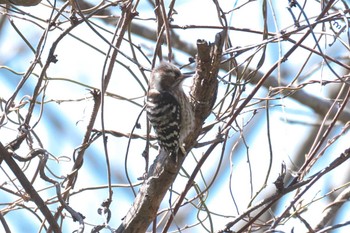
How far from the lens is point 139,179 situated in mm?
3832

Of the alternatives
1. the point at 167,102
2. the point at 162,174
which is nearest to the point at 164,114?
the point at 167,102

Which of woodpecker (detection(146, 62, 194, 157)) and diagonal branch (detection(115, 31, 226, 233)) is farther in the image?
woodpecker (detection(146, 62, 194, 157))

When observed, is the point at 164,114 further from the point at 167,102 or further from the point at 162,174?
the point at 162,174

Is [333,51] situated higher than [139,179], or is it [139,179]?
[333,51]

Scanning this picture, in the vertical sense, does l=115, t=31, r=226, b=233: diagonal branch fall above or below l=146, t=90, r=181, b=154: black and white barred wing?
below

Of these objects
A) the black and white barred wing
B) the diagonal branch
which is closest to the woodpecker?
the black and white barred wing

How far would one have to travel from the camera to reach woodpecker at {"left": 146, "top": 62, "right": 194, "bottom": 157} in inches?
187

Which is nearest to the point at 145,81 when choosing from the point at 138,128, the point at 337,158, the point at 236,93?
the point at 138,128

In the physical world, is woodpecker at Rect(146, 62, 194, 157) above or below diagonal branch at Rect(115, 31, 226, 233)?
above

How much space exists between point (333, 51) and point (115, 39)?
13.5 feet

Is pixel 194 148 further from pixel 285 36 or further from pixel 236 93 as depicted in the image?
pixel 285 36

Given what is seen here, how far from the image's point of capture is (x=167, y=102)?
16.9 ft

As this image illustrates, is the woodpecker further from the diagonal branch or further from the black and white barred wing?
the diagonal branch

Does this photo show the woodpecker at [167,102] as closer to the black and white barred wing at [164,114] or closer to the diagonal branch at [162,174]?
the black and white barred wing at [164,114]
